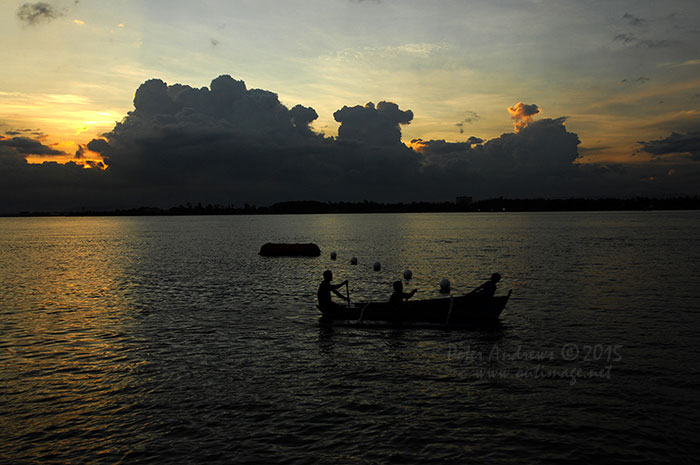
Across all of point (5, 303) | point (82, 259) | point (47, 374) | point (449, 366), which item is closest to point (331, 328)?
point (449, 366)

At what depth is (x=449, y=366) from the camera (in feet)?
58.1

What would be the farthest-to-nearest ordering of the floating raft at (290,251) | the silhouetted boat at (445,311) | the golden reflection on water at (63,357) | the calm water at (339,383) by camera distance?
the floating raft at (290,251) → the silhouetted boat at (445,311) → the golden reflection on water at (63,357) → the calm water at (339,383)

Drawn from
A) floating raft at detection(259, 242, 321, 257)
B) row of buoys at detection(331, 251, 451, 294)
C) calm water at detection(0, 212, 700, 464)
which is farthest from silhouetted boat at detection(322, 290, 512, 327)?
floating raft at detection(259, 242, 321, 257)

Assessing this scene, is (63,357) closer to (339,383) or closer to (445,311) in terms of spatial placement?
(339,383)

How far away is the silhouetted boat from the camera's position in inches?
928

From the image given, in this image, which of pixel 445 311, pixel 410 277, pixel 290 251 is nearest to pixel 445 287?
pixel 410 277

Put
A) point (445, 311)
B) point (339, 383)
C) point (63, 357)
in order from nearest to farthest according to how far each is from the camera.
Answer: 1. point (339, 383)
2. point (63, 357)
3. point (445, 311)

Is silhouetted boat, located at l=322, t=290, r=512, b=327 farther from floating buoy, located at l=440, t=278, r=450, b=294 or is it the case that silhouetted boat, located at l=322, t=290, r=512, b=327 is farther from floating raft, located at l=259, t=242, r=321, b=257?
floating raft, located at l=259, t=242, r=321, b=257

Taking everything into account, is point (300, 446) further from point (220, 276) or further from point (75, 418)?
point (220, 276)

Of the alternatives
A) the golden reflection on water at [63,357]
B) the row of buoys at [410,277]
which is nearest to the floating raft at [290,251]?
the row of buoys at [410,277]

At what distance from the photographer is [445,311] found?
23.7 m

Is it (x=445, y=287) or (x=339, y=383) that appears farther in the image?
(x=445, y=287)

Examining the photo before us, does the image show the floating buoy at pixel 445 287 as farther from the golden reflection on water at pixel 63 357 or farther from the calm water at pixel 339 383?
the golden reflection on water at pixel 63 357

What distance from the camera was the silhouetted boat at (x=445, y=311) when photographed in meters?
23.6
